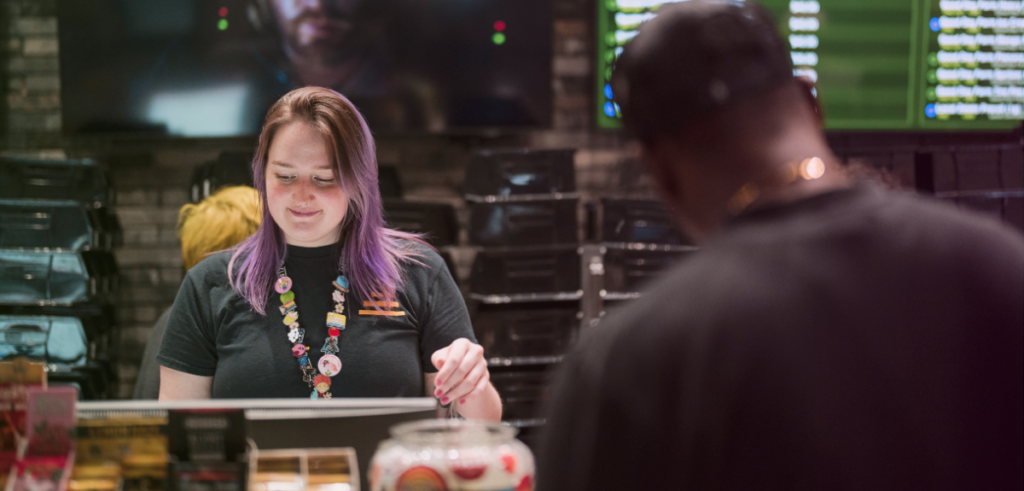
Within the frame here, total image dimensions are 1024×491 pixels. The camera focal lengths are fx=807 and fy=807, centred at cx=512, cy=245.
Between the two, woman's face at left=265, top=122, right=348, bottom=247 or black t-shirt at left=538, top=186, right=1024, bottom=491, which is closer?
black t-shirt at left=538, top=186, right=1024, bottom=491

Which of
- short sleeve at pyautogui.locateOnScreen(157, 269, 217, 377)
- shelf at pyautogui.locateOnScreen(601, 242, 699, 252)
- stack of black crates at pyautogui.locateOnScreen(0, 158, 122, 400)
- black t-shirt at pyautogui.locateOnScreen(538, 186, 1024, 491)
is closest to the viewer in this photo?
black t-shirt at pyautogui.locateOnScreen(538, 186, 1024, 491)

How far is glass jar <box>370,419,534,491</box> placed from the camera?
Result: 78 centimetres

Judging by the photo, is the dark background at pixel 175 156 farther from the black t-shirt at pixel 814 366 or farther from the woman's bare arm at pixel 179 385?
the black t-shirt at pixel 814 366

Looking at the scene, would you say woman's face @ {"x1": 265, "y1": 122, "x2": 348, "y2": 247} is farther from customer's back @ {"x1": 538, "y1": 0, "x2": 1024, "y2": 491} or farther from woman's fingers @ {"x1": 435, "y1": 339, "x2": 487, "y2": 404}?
customer's back @ {"x1": 538, "y1": 0, "x2": 1024, "y2": 491}

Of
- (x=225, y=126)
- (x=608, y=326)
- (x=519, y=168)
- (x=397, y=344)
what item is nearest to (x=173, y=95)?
(x=225, y=126)

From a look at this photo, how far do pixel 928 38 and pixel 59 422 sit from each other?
4179 millimetres

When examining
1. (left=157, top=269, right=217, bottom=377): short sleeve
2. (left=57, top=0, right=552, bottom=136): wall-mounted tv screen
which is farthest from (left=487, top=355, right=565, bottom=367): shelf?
(left=157, top=269, right=217, bottom=377): short sleeve

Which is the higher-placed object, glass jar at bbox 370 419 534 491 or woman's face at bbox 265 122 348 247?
woman's face at bbox 265 122 348 247

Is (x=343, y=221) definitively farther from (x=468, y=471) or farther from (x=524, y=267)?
(x=524, y=267)

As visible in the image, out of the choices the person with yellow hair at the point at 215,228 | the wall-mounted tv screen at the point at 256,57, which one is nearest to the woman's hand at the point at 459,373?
the person with yellow hair at the point at 215,228

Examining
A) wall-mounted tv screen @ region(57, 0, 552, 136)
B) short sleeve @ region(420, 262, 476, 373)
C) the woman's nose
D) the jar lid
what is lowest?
the jar lid

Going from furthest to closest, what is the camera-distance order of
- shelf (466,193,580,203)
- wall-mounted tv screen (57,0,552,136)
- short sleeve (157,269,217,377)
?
wall-mounted tv screen (57,0,552,136)
shelf (466,193,580,203)
short sleeve (157,269,217,377)

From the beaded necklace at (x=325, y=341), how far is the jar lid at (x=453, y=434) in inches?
31.3

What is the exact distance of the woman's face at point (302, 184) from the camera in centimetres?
167
